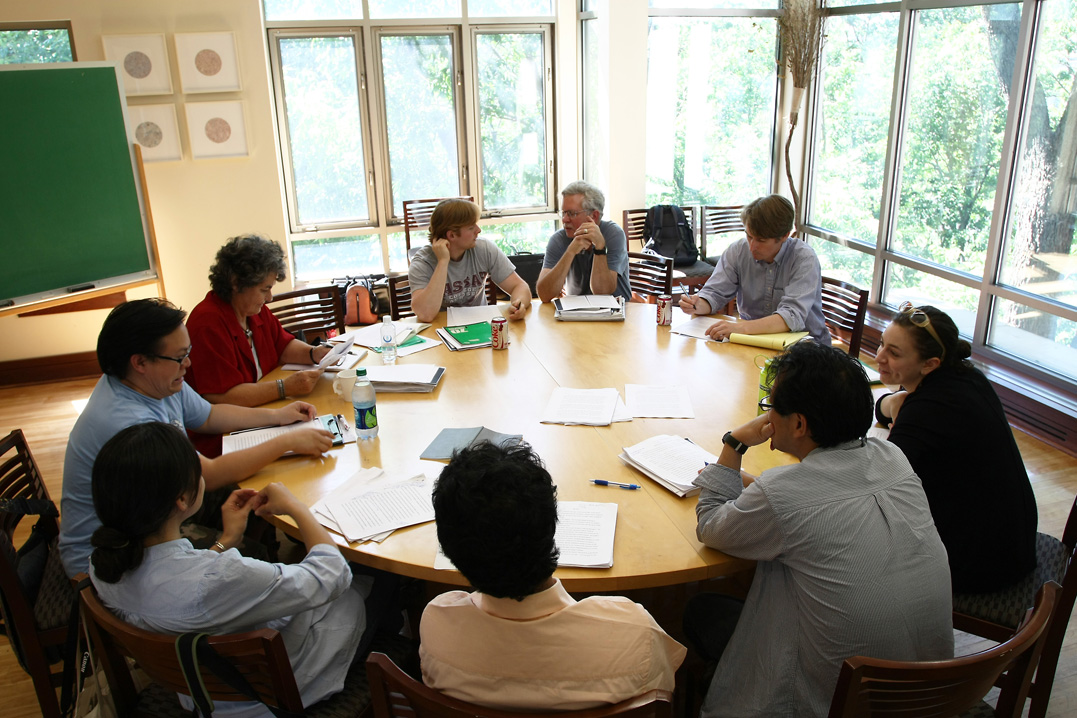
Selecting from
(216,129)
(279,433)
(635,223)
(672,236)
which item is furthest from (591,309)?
(216,129)

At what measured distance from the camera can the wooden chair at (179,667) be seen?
1.43 metres

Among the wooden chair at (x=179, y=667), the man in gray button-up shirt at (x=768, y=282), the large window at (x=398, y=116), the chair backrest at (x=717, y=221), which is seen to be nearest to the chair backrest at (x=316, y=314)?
the man in gray button-up shirt at (x=768, y=282)

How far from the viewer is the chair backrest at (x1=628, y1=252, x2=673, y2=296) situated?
4.25 metres

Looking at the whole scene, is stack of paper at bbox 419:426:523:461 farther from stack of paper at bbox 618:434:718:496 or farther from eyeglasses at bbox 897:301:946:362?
eyeglasses at bbox 897:301:946:362

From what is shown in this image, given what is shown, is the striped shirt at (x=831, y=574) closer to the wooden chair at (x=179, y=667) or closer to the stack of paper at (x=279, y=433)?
the wooden chair at (x=179, y=667)

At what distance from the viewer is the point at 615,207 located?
5906 millimetres

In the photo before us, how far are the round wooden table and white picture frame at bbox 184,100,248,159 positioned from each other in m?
2.87

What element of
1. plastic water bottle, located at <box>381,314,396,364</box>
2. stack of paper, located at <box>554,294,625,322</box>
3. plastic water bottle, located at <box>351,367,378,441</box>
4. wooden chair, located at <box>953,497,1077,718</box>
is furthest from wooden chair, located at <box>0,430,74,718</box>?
wooden chair, located at <box>953,497,1077,718</box>

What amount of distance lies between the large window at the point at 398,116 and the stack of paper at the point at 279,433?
12.8 ft

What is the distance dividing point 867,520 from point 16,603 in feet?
6.53

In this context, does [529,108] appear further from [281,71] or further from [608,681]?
[608,681]

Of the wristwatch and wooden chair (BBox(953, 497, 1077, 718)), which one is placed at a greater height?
the wristwatch

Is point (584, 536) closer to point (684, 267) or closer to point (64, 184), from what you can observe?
point (64, 184)

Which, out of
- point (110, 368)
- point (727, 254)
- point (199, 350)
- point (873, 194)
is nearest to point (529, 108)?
point (873, 194)
